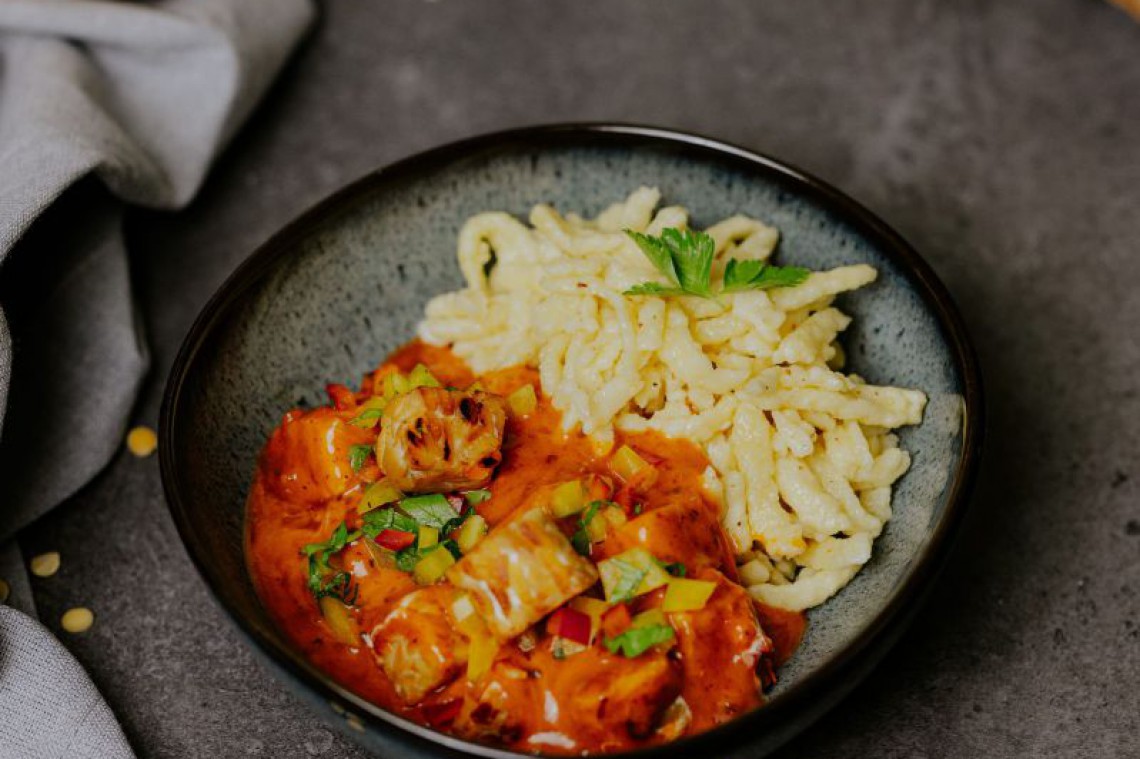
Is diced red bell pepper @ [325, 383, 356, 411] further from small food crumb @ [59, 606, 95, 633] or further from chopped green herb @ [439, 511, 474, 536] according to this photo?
small food crumb @ [59, 606, 95, 633]

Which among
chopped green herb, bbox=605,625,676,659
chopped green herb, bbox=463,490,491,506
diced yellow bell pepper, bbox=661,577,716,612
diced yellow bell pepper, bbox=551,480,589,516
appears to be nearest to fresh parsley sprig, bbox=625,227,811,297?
Result: diced yellow bell pepper, bbox=551,480,589,516

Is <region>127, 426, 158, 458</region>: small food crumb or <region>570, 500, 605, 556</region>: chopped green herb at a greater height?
<region>570, 500, 605, 556</region>: chopped green herb

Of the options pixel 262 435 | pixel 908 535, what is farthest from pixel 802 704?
pixel 262 435

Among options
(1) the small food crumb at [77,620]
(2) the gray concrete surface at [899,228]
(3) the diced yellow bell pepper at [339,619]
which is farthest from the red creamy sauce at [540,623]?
(1) the small food crumb at [77,620]

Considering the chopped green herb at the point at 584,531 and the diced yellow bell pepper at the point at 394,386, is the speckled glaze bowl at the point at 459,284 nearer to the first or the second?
the diced yellow bell pepper at the point at 394,386

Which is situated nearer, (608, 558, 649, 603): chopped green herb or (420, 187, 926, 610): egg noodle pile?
(608, 558, 649, 603): chopped green herb

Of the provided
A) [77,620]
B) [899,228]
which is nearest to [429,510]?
[77,620]
